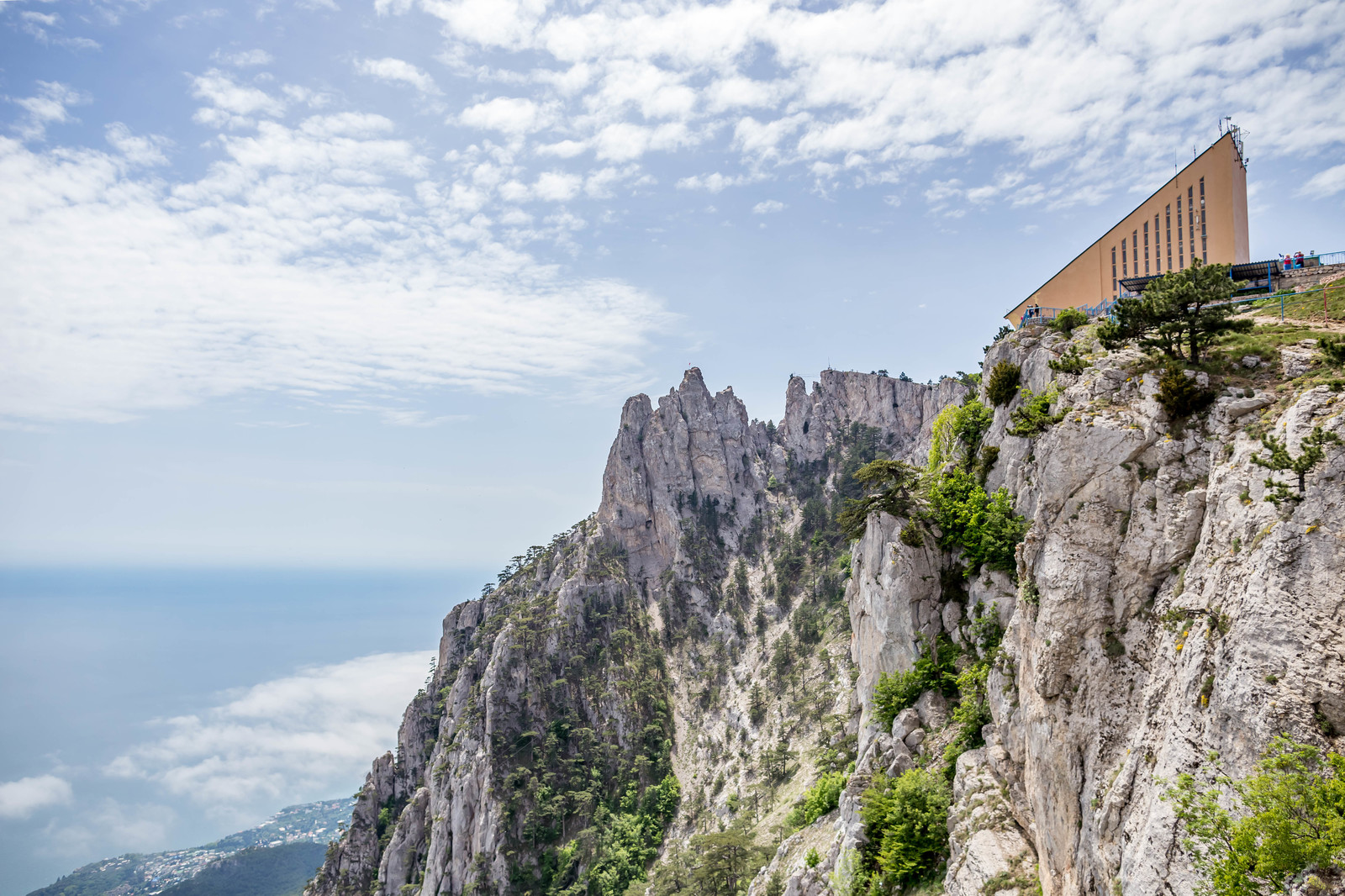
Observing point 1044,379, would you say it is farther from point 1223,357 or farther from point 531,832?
point 531,832

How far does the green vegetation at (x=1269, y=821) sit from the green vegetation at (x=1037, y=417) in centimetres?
1248

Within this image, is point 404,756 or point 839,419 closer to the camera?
point 404,756

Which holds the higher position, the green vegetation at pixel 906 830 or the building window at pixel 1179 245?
the building window at pixel 1179 245

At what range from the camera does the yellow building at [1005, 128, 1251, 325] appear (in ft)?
110

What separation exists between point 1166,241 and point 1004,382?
1537 centimetres

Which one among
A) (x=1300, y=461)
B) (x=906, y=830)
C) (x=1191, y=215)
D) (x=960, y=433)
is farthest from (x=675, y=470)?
(x=1300, y=461)

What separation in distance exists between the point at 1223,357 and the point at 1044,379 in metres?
7.52

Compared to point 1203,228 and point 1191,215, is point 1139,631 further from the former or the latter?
point 1191,215

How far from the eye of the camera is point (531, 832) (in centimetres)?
7594

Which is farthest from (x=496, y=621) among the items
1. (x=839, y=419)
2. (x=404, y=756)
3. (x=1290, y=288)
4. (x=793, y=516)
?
(x=1290, y=288)

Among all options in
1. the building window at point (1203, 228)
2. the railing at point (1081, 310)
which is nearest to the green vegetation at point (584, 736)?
the railing at point (1081, 310)

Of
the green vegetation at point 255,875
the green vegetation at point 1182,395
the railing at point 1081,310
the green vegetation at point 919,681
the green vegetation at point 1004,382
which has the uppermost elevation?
the railing at point 1081,310

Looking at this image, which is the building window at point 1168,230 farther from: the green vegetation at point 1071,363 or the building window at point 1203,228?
the green vegetation at point 1071,363

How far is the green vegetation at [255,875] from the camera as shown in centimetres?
16225
